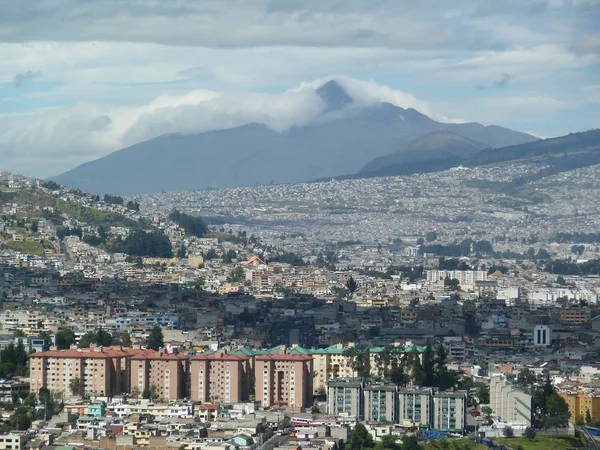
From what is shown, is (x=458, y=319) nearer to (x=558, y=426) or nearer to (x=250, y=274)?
(x=250, y=274)

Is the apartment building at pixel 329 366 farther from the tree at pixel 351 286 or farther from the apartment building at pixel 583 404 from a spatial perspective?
the tree at pixel 351 286

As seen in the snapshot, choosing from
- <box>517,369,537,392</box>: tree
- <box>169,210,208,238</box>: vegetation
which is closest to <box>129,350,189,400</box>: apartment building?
<box>517,369,537,392</box>: tree

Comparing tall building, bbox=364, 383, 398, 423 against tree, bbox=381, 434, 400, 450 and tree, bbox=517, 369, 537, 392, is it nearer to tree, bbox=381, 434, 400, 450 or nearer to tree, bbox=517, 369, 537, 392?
tree, bbox=381, 434, 400, 450

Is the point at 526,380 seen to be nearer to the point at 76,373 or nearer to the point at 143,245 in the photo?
the point at 76,373

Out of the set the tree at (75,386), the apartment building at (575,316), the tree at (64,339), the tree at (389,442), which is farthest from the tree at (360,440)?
the apartment building at (575,316)

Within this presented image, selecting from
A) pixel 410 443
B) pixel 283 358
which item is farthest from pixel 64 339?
pixel 410 443

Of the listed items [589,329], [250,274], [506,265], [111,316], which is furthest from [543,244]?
[111,316]
